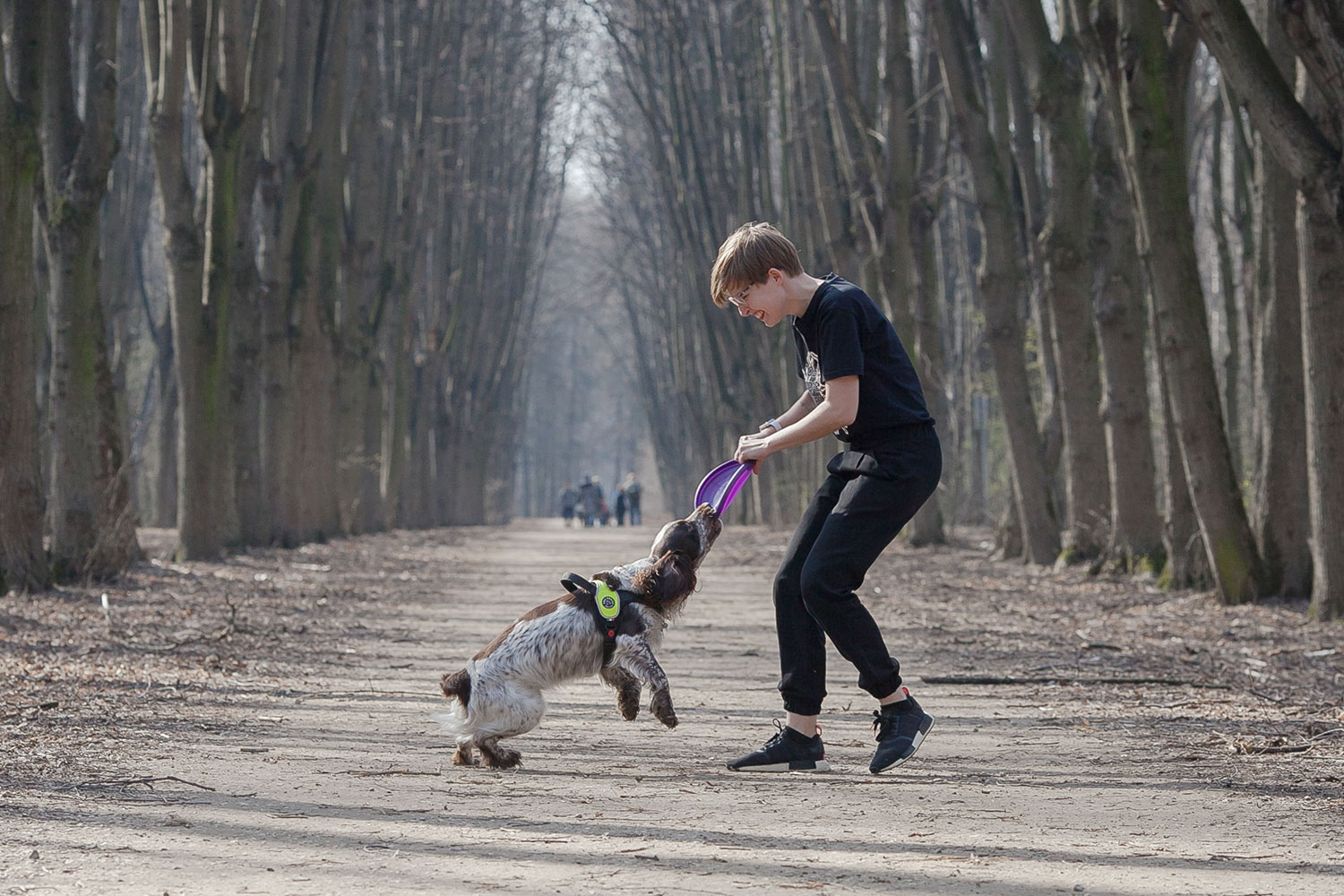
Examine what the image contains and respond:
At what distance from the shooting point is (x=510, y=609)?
13.7 m

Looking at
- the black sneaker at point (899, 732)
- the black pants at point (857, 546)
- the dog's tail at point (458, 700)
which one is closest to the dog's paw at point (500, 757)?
the dog's tail at point (458, 700)

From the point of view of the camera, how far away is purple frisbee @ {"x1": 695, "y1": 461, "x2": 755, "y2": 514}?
5.94 metres

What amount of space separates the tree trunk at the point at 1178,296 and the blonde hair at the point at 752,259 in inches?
286

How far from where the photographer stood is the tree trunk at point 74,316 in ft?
43.7

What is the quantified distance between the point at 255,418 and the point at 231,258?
324 cm

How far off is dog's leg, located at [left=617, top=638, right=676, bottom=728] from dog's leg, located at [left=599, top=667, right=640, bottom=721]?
78 mm

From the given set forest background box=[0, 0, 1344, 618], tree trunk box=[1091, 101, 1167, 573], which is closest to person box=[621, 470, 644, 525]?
forest background box=[0, 0, 1344, 618]

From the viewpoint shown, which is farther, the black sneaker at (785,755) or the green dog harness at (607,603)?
the green dog harness at (607,603)

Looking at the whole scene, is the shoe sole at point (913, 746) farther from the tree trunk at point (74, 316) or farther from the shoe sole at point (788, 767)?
the tree trunk at point (74, 316)

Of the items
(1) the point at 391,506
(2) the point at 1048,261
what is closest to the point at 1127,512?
(2) the point at 1048,261

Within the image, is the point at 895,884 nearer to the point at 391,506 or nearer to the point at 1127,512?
the point at 1127,512

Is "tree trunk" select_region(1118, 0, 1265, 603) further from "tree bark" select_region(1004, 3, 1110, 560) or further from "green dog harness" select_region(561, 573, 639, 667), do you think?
"green dog harness" select_region(561, 573, 639, 667)

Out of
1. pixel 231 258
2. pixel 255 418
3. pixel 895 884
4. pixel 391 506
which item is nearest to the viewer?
pixel 895 884

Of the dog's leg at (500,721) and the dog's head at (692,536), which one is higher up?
the dog's head at (692,536)
